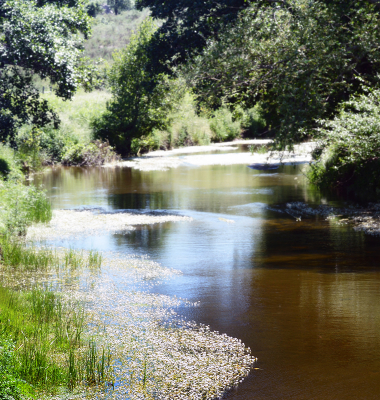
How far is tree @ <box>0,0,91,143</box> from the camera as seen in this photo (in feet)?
52.5

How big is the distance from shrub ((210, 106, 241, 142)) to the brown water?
31.5m

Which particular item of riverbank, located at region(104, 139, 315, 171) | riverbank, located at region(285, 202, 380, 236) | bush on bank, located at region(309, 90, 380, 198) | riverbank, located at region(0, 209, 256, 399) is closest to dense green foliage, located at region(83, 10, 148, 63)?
riverbank, located at region(104, 139, 315, 171)

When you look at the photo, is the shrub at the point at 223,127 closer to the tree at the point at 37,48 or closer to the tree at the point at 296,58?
the tree at the point at 37,48

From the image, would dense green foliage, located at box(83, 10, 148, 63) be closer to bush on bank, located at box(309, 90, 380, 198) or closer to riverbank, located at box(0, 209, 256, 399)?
bush on bank, located at box(309, 90, 380, 198)

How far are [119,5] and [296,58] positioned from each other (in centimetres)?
11037

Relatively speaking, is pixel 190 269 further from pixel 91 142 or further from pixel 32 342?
pixel 91 142

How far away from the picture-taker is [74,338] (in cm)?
588

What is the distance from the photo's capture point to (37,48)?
52.5 feet

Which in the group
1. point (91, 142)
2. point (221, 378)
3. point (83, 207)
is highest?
point (91, 142)

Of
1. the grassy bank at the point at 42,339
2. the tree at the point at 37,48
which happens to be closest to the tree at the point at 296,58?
the tree at the point at 37,48

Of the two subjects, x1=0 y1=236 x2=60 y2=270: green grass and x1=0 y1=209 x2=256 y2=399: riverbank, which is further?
x1=0 y1=236 x2=60 y2=270: green grass

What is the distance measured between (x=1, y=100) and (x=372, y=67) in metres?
12.9

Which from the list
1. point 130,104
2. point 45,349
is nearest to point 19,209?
point 45,349

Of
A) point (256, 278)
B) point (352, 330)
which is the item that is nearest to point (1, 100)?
point (256, 278)
